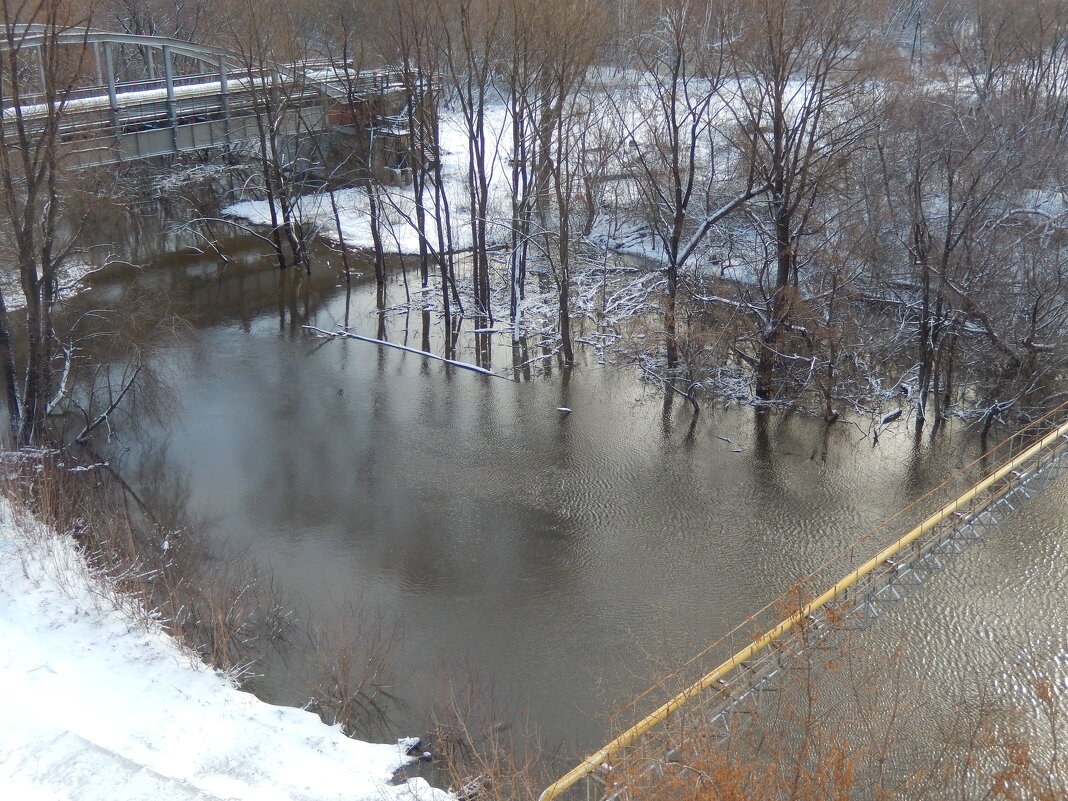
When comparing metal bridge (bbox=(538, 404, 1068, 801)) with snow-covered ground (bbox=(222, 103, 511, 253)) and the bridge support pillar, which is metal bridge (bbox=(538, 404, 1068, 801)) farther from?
the bridge support pillar

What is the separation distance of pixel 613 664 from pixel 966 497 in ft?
20.7

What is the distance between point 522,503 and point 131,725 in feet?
25.0

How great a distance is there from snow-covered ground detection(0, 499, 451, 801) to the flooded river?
0.93 m

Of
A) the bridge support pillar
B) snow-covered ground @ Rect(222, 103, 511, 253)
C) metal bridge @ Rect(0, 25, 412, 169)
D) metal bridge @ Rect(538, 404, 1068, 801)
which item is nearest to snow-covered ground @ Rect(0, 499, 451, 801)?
metal bridge @ Rect(538, 404, 1068, 801)

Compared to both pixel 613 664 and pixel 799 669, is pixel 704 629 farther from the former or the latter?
pixel 799 669

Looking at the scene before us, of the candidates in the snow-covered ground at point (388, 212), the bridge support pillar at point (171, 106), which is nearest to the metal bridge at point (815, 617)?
the snow-covered ground at point (388, 212)

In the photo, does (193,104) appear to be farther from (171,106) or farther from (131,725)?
(131,725)

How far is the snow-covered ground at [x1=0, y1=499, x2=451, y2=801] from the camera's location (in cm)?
961

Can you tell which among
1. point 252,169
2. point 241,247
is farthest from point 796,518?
point 252,169

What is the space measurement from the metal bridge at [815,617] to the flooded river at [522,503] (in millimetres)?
526

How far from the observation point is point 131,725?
34.0 feet

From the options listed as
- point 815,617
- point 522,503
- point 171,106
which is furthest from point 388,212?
point 815,617

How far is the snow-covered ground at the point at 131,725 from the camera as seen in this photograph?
9609 millimetres

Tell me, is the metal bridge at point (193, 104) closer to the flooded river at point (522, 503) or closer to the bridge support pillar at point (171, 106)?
the bridge support pillar at point (171, 106)
